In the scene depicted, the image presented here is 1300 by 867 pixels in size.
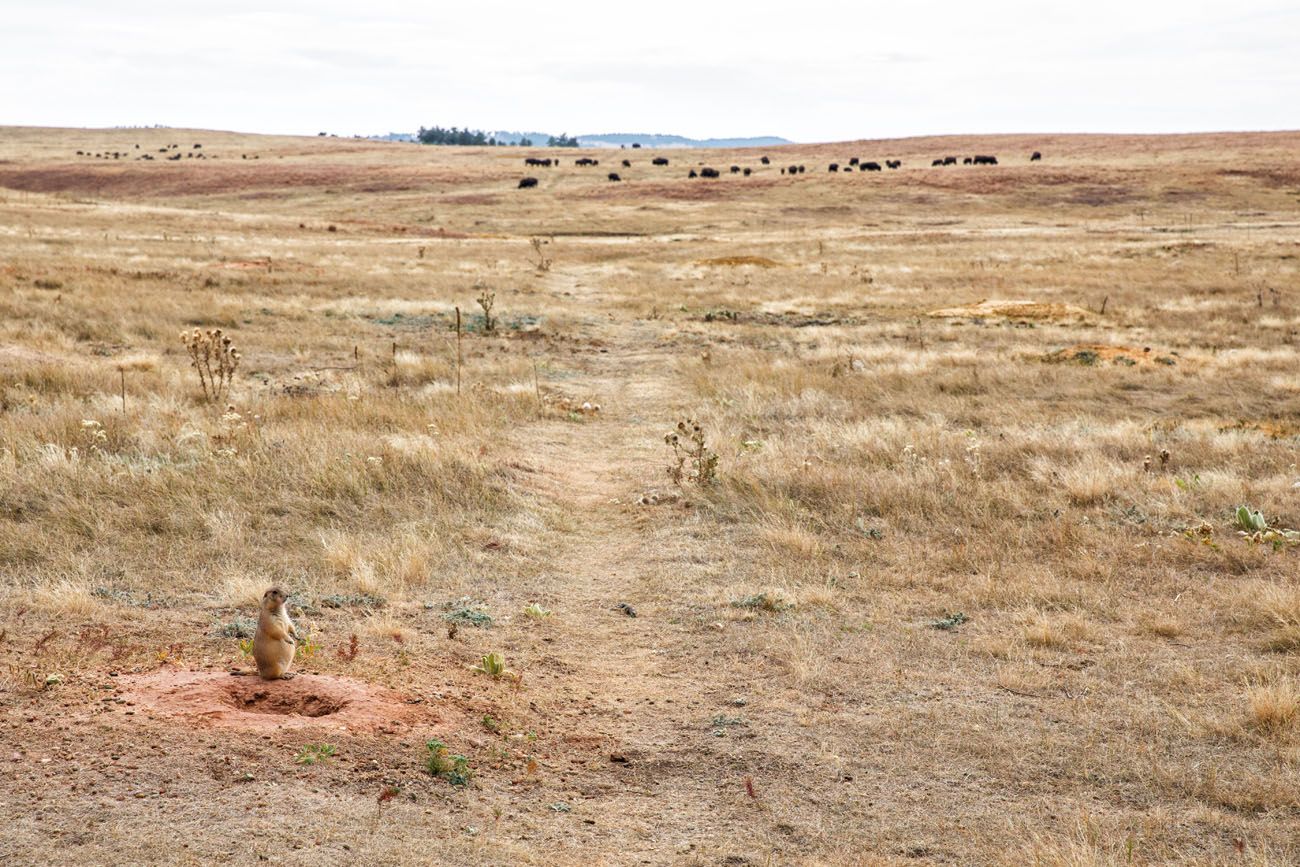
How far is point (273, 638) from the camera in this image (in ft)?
16.3

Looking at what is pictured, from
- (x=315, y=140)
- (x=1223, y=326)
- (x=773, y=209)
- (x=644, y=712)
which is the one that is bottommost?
(x=644, y=712)

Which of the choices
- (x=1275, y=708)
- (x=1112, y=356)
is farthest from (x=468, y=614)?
(x=1112, y=356)

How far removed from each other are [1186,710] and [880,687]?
1528 mm

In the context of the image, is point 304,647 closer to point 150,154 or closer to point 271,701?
point 271,701

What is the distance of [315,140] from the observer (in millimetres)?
125438

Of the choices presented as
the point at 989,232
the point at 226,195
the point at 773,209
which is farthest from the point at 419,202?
the point at 989,232

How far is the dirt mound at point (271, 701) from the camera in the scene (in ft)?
15.6

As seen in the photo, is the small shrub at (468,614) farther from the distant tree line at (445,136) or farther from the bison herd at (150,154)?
the distant tree line at (445,136)

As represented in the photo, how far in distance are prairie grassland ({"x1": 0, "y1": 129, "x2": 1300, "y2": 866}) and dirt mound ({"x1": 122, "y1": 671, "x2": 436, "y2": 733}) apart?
7 cm

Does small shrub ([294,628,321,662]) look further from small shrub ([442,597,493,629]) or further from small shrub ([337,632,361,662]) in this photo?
small shrub ([442,597,493,629])

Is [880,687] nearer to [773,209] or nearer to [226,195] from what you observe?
[773,209]

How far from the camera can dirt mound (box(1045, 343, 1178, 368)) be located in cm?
1644

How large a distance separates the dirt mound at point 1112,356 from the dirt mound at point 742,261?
1659 cm

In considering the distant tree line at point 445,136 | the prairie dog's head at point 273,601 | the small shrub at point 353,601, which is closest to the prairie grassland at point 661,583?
the small shrub at point 353,601
